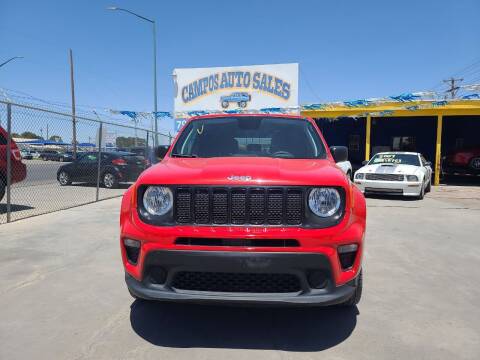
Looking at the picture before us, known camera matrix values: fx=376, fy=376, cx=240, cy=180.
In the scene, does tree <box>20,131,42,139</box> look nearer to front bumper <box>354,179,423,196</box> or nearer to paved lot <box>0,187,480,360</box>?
paved lot <box>0,187,480,360</box>

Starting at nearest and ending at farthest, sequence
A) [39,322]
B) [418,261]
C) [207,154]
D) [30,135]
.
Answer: [39,322] < [207,154] < [418,261] < [30,135]

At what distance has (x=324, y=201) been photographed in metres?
2.62

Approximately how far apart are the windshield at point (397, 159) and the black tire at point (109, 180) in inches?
335

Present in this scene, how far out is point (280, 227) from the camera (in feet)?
8.31

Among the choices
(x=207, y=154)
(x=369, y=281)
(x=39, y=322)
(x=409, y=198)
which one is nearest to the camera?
(x=39, y=322)

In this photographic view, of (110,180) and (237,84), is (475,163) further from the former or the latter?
(110,180)

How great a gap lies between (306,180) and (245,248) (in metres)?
0.63

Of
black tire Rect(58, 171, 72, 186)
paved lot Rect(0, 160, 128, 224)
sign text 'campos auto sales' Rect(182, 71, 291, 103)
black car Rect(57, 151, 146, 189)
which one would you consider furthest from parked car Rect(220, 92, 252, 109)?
black tire Rect(58, 171, 72, 186)

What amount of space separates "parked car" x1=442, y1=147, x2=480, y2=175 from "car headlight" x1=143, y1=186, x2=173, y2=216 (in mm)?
19056

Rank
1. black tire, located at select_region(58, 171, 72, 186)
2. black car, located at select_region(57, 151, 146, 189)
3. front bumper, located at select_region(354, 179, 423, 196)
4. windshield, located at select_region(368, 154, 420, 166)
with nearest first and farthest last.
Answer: front bumper, located at select_region(354, 179, 423, 196)
windshield, located at select_region(368, 154, 420, 166)
black car, located at select_region(57, 151, 146, 189)
black tire, located at select_region(58, 171, 72, 186)

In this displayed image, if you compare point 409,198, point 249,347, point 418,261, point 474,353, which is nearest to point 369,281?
point 418,261

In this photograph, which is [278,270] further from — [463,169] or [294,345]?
[463,169]

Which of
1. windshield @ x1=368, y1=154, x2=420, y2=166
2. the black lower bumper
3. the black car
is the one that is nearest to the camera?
the black lower bumper

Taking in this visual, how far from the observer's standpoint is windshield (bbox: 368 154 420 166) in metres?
11.8
